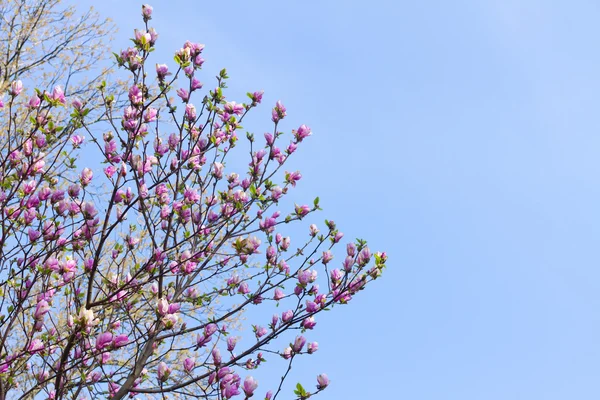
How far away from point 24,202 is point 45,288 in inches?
26.3

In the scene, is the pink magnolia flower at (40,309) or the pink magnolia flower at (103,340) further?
the pink magnolia flower at (40,309)

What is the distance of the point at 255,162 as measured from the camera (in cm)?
509

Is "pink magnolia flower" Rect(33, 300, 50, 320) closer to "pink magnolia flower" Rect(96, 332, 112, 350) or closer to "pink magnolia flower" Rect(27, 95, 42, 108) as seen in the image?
"pink magnolia flower" Rect(96, 332, 112, 350)

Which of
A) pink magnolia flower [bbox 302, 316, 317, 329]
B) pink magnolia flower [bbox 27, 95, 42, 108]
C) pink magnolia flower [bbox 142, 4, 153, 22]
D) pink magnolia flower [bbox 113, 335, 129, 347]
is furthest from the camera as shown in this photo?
pink magnolia flower [bbox 302, 316, 317, 329]

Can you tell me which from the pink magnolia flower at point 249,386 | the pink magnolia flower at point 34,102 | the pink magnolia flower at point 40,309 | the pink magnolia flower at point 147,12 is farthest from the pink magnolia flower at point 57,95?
the pink magnolia flower at point 249,386

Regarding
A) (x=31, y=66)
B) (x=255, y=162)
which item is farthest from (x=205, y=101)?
(x=31, y=66)

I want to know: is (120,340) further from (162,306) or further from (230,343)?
(230,343)

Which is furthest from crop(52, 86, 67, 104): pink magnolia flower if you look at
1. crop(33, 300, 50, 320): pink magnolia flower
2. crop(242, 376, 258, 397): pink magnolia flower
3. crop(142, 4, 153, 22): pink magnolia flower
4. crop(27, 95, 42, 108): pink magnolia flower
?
crop(242, 376, 258, 397): pink magnolia flower

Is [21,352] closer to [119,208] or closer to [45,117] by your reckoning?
[119,208]

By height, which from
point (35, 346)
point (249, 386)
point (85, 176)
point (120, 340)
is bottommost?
point (249, 386)

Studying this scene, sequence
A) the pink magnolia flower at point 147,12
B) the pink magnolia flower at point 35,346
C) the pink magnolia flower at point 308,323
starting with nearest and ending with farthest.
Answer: the pink magnolia flower at point 35,346, the pink magnolia flower at point 147,12, the pink magnolia flower at point 308,323

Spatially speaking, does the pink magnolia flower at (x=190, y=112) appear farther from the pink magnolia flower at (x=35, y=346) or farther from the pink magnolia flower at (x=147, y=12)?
the pink magnolia flower at (x=35, y=346)

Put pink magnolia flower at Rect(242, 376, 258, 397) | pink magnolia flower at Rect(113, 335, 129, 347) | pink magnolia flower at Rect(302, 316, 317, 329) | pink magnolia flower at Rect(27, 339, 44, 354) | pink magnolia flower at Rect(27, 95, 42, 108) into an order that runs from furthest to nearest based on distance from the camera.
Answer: pink magnolia flower at Rect(302, 316, 317, 329)
pink magnolia flower at Rect(27, 95, 42, 108)
pink magnolia flower at Rect(27, 339, 44, 354)
pink magnolia flower at Rect(242, 376, 258, 397)
pink magnolia flower at Rect(113, 335, 129, 347)

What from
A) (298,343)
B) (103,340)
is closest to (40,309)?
(103,340)
